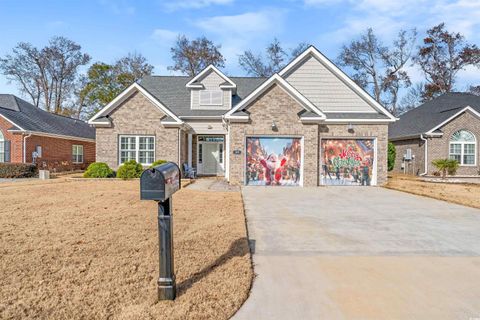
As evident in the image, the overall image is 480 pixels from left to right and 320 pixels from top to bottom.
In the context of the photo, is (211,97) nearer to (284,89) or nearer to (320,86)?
(284,89)

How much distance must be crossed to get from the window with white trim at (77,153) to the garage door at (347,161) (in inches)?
812

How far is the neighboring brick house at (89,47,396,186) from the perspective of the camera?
14.8m

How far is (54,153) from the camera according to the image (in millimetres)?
22859

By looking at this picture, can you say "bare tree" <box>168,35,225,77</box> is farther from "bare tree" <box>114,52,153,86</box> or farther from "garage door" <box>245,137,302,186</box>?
"garage door" <box>245,137,302,186</box>

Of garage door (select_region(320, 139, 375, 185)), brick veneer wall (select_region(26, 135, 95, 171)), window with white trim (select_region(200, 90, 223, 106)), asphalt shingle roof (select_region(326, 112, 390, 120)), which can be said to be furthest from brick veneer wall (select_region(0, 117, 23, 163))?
asphalt shingle roof (select_region(326, 112, 390, 120))

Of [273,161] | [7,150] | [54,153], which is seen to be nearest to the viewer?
[273,161]

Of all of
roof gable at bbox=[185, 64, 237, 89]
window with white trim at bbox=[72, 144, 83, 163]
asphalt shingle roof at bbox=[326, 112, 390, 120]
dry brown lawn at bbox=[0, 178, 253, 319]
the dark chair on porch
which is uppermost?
roof gable at bbox=[185, 64, 237, 89]

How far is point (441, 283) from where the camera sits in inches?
159

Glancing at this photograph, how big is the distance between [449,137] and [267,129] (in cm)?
1508

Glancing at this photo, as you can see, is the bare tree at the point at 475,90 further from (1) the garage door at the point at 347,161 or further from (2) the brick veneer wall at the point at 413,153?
(1) the garage door at the point at 347,161

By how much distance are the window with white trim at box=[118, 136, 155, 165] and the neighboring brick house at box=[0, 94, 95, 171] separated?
795 cm

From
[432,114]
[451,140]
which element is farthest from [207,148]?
[432,114]

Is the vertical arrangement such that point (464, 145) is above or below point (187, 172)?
above

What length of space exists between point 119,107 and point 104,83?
24.8m
